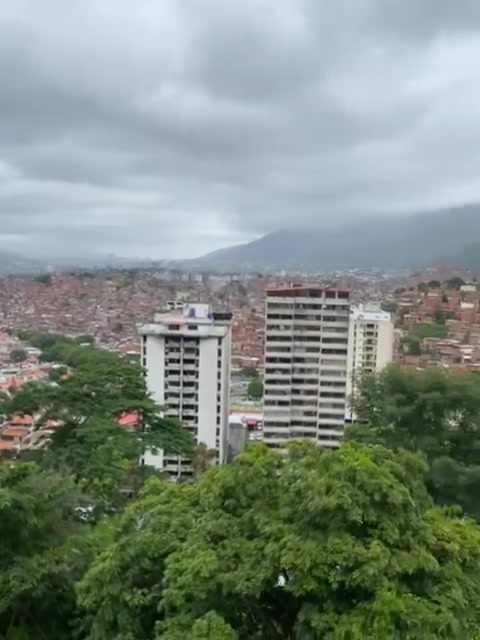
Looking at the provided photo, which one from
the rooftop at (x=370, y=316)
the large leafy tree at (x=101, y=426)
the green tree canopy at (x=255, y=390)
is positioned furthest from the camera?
the green tree canopy at (x=255, y=390)

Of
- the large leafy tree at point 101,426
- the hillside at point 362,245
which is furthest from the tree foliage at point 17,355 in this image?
the hillside at point 362,245

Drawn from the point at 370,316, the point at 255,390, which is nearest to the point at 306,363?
the point at 370,316

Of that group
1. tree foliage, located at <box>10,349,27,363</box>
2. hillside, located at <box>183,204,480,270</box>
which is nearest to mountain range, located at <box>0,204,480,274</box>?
hillside, located at <box>183,204,480,270</box>

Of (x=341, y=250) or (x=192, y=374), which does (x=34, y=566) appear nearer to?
(x=192, y=374)

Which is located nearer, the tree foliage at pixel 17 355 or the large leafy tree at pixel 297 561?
the large leafy tree at pixel 297 561

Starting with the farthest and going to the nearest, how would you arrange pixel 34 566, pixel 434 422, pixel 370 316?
pixel 370 316 → pixel 434 422 → pixel 34 566

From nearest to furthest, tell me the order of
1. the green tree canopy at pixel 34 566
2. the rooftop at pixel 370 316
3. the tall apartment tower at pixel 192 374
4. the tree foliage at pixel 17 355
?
1. the green tree canopy at pixel 34 566
2. the tall apartment tower at pixel 192 374
3. the rooftop at pixel 370 316
4. the tree foliage at pixel 17 355

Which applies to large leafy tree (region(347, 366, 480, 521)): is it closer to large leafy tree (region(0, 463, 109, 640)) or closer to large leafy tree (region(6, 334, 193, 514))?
large leafy tree (region(6, 334, 193, 514))

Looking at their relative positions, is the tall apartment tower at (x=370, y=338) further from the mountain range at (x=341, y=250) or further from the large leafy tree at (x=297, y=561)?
the mountain range at (x=341, y=250)
